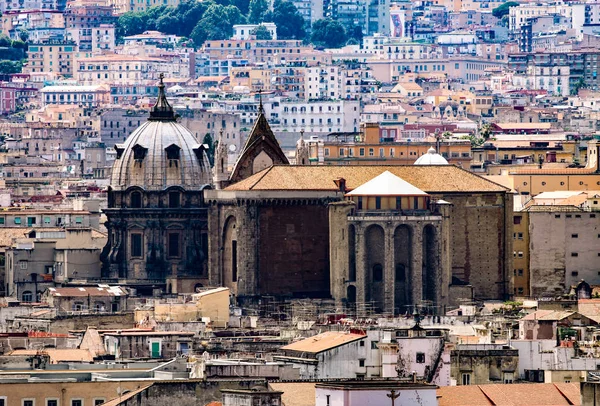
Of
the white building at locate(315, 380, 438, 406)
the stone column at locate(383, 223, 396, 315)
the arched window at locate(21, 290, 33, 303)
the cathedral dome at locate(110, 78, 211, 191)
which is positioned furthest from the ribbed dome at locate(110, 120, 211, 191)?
the white building at locate(315, 380, 438, 406)

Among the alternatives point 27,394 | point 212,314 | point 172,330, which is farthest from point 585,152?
point 27,394

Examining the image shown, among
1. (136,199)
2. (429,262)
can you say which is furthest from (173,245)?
(429,262)

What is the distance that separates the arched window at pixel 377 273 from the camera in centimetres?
13100

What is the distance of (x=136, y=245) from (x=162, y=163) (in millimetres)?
3983

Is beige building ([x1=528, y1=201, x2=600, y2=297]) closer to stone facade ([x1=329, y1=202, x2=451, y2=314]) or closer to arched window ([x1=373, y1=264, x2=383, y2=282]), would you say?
stone facade ([x1=329, y1=202, x2=451, y2=314])

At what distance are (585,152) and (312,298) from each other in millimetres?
54463

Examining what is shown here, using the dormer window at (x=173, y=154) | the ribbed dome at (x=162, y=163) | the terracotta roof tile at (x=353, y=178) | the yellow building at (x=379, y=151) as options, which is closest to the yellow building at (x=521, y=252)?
the terracotta roof tile at (x=353, y=178)

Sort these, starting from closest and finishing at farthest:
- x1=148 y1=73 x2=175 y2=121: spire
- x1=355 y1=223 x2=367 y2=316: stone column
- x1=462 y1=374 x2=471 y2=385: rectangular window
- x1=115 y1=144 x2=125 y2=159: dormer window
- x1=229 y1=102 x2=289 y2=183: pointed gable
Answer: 1. x1=462 y1=374 x2=471 y2=385: rectangular window
2. x1=355 y1=223 x2=367 y2=316: stone column
3. x1=229 y1=102 x2=289 y2=183: pointed gable
4. x1=115 y1=144 x2=125 y2=159: dormer window
5. x1=148 y1=73 x2=175 y2=121: spire

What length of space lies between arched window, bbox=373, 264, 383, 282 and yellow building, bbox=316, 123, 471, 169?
38.1 m

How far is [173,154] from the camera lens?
→ 143 metres

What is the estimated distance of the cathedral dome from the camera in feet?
470

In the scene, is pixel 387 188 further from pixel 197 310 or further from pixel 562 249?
pixel 197 310

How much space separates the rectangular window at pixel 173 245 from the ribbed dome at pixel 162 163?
227 cm

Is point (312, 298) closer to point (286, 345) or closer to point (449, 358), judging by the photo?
point (286, 345)
